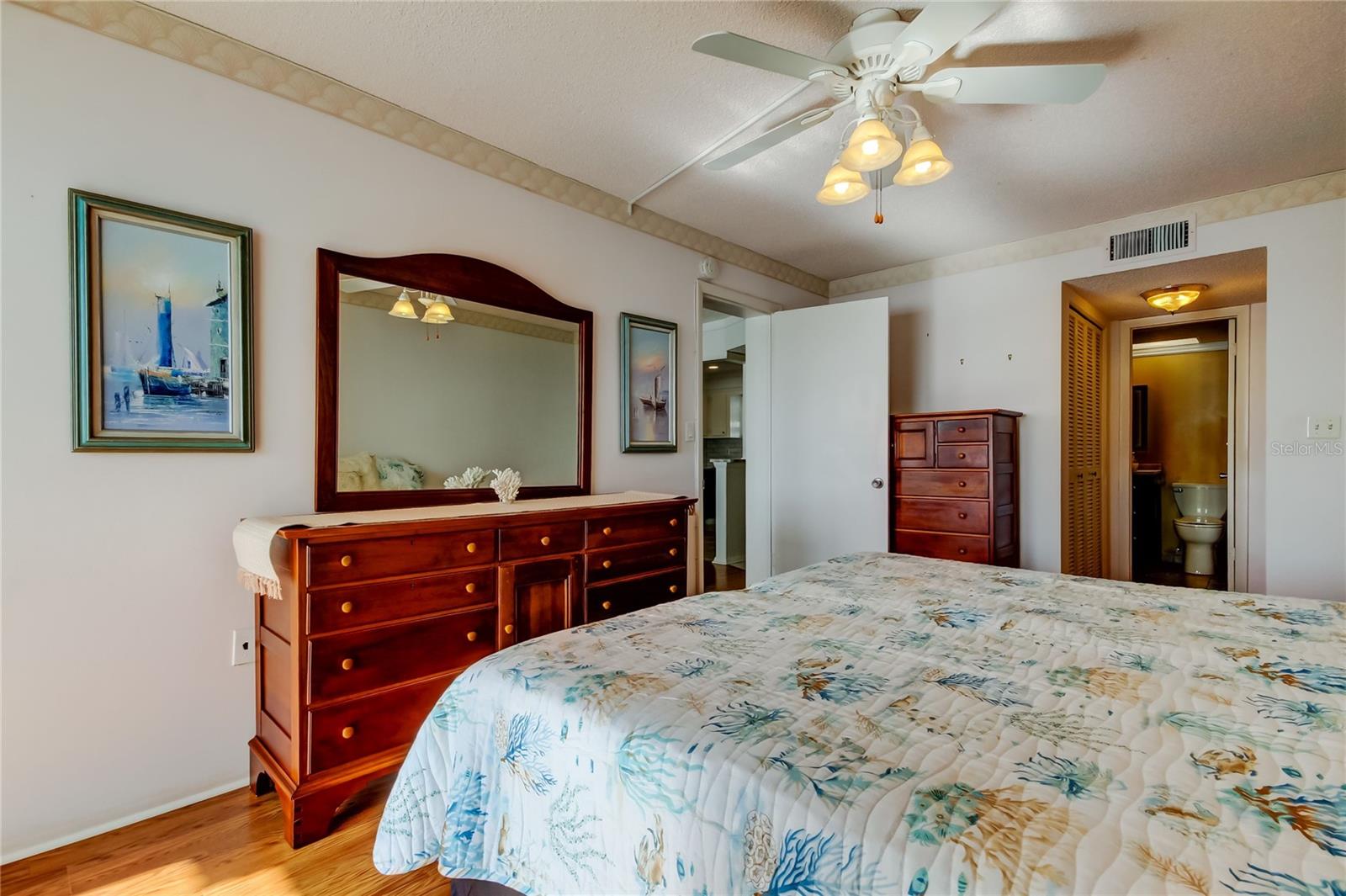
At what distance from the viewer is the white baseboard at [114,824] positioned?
160 cm

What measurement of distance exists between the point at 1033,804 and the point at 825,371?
3500 millimetres

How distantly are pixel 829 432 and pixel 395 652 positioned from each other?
2.98m

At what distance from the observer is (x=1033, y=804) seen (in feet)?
2.30

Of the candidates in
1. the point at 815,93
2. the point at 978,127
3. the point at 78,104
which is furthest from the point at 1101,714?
A: the point at 78,104

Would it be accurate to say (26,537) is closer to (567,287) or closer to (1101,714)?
(567,287)

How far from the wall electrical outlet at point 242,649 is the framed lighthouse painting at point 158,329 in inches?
24.2

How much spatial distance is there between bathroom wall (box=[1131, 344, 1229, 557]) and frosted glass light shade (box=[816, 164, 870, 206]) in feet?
17.0

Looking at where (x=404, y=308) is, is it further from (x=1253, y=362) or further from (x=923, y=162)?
(x=1253, y=362)

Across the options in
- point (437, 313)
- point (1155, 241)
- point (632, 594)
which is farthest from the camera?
point (1155, 241)

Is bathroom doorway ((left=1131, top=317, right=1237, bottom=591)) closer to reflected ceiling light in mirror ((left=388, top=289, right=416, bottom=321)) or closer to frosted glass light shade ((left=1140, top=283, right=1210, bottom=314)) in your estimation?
frosted glass light shade ((left=1140, top=283, right=1210, bottom=314))

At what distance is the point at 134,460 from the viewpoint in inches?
69.8

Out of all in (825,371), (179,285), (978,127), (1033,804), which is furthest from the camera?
(825,371)

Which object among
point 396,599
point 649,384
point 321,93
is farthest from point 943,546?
point 321,93

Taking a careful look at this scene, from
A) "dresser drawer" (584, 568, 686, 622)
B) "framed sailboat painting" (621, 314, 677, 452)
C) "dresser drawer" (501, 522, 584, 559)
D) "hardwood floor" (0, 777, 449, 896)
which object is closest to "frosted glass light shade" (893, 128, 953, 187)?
"framed sailboat painting" (621, 314, 677, 452)
